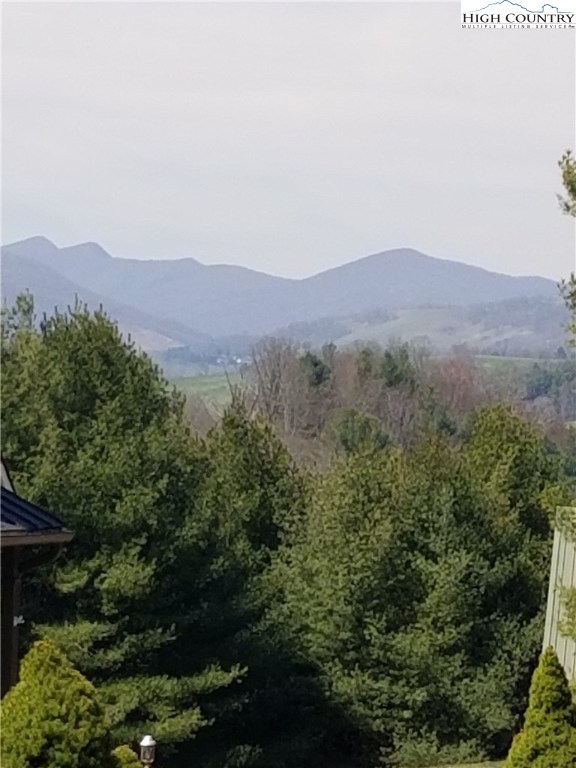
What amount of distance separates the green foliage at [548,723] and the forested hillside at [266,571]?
15.6 feet

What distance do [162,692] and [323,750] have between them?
3225mm

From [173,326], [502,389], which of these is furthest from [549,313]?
[502,389]

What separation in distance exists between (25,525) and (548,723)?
344 cm

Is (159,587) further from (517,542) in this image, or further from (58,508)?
(517,542)

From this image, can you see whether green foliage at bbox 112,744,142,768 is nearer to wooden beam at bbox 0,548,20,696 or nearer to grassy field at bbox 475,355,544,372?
wooden beam at bbox 0,548,20,696

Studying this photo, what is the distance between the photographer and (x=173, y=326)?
334ft

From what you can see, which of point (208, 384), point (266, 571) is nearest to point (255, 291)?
point (208, 384)

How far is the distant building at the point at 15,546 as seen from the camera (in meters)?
5.71

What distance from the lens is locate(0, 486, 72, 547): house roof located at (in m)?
5.68

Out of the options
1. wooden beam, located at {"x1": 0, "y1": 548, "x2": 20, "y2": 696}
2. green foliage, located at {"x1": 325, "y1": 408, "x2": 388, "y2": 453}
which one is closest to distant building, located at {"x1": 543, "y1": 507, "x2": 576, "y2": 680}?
wooden beam, located at {"x1": 0, "y1": 548, "x2": 20, "y2": 696}

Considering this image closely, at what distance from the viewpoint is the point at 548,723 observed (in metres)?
7.34

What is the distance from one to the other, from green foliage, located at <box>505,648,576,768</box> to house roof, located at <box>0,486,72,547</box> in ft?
10.1

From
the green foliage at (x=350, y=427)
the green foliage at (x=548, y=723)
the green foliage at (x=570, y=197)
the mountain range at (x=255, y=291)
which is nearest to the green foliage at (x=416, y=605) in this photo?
the green foliage at (x=548, y=723)

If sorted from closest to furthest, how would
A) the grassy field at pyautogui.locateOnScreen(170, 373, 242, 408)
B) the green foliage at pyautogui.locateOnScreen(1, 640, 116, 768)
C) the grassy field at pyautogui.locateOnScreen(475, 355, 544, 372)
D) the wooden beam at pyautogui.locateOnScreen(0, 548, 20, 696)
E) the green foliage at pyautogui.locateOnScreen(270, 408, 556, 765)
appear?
the green foliage at pyautogui.locateOnScreen(1, 640, 116, 768) → the wooden beam at pyautogui.locateOnScreen(0, 548, 20, 696) → the green foliage at pyautogui.locateOnScreen(270, 408, 556, 765) → the grassy field at pyautogui.locateOnScreen(170, 373, 242, 408) → the grassy field at pyautogui.locateOnScreen(475, 355, 544, 372)
